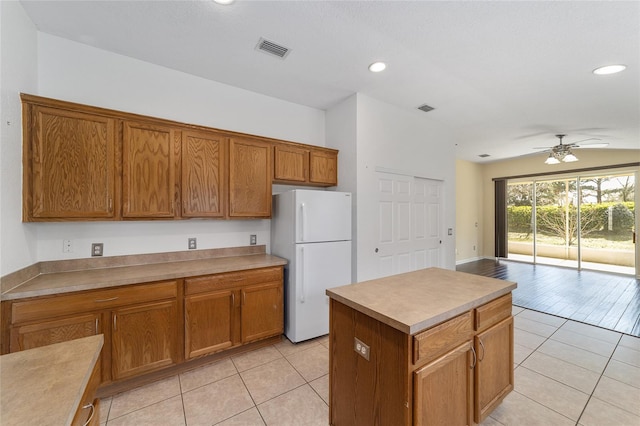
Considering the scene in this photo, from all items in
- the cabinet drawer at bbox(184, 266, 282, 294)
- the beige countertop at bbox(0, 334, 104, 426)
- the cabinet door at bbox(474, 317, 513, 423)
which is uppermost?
the beige countertop at bbox(0, 334, 104, 426)

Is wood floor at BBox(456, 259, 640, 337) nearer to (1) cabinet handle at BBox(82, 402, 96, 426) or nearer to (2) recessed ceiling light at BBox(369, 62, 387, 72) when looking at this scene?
(2) recessed ceiling light at BBox(369, 62, 387, 72)

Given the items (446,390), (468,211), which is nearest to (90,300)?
(446,390)

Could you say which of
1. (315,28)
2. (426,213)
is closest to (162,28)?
(315,28)

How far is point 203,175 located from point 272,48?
1.38 m

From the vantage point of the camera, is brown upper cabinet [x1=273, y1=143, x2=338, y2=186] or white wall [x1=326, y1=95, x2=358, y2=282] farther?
white wall [x1=326, y1=95, x2=358, y2=282]

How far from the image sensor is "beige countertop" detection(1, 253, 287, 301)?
70.4 inches

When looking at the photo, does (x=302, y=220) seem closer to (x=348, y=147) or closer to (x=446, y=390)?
(x=348, y=147)

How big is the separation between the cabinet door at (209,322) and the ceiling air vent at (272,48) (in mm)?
2308

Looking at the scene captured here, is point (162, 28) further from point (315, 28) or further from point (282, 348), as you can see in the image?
point (282, 348)

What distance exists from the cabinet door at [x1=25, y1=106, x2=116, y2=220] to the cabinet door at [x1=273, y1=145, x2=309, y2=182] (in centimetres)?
153

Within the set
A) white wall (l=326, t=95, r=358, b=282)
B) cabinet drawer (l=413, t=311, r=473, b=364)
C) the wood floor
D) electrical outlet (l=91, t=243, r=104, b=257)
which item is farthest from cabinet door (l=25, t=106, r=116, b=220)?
the wood floor

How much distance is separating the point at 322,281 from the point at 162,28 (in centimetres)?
278

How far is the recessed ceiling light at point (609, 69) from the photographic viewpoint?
2.48 meters

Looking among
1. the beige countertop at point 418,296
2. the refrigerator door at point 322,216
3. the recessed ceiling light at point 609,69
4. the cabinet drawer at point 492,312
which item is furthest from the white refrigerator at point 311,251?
the recessed ceiling light at point 609,69
